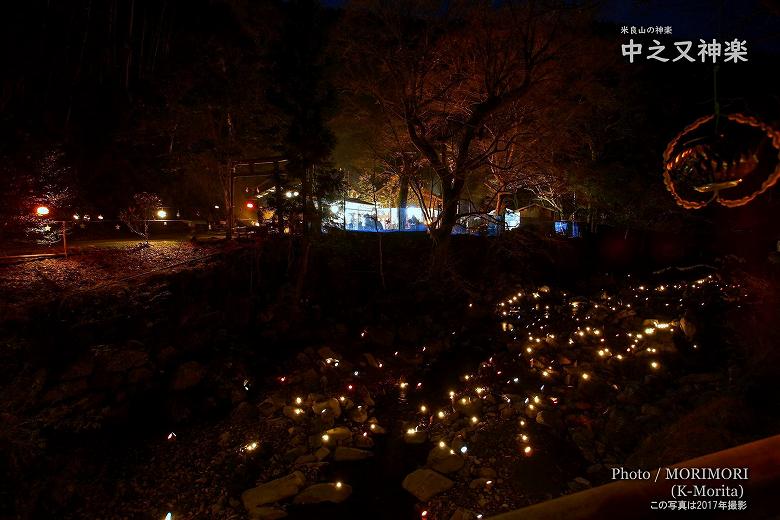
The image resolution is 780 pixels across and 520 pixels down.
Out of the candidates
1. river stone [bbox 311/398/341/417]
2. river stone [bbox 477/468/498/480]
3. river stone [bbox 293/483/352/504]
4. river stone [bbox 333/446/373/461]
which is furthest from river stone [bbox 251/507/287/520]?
river stone [bbox 477/468/498/480]

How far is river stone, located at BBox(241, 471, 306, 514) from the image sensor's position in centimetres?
509

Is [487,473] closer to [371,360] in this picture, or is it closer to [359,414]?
[359,414]

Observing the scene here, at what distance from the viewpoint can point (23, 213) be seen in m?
10.0

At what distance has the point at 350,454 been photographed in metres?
6.16

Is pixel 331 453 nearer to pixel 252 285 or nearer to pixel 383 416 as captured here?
pixel 383 416

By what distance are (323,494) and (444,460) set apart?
1.83 meters

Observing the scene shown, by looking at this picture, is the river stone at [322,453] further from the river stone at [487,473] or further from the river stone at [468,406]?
the river stone at [468,406]

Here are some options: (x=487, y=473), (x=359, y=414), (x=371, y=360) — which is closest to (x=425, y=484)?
(x=487, y=473)

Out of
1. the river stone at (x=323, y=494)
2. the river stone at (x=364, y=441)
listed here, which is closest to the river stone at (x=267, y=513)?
the river stone at (x=323, y=494)

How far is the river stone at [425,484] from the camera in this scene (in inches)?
210

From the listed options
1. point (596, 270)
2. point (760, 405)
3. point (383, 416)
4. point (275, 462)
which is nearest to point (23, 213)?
point (275, 462)

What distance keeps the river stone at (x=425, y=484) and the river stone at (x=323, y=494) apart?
0.86m

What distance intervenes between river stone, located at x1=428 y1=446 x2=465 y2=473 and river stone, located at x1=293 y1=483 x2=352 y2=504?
1312 mm

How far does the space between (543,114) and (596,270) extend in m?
6.92
